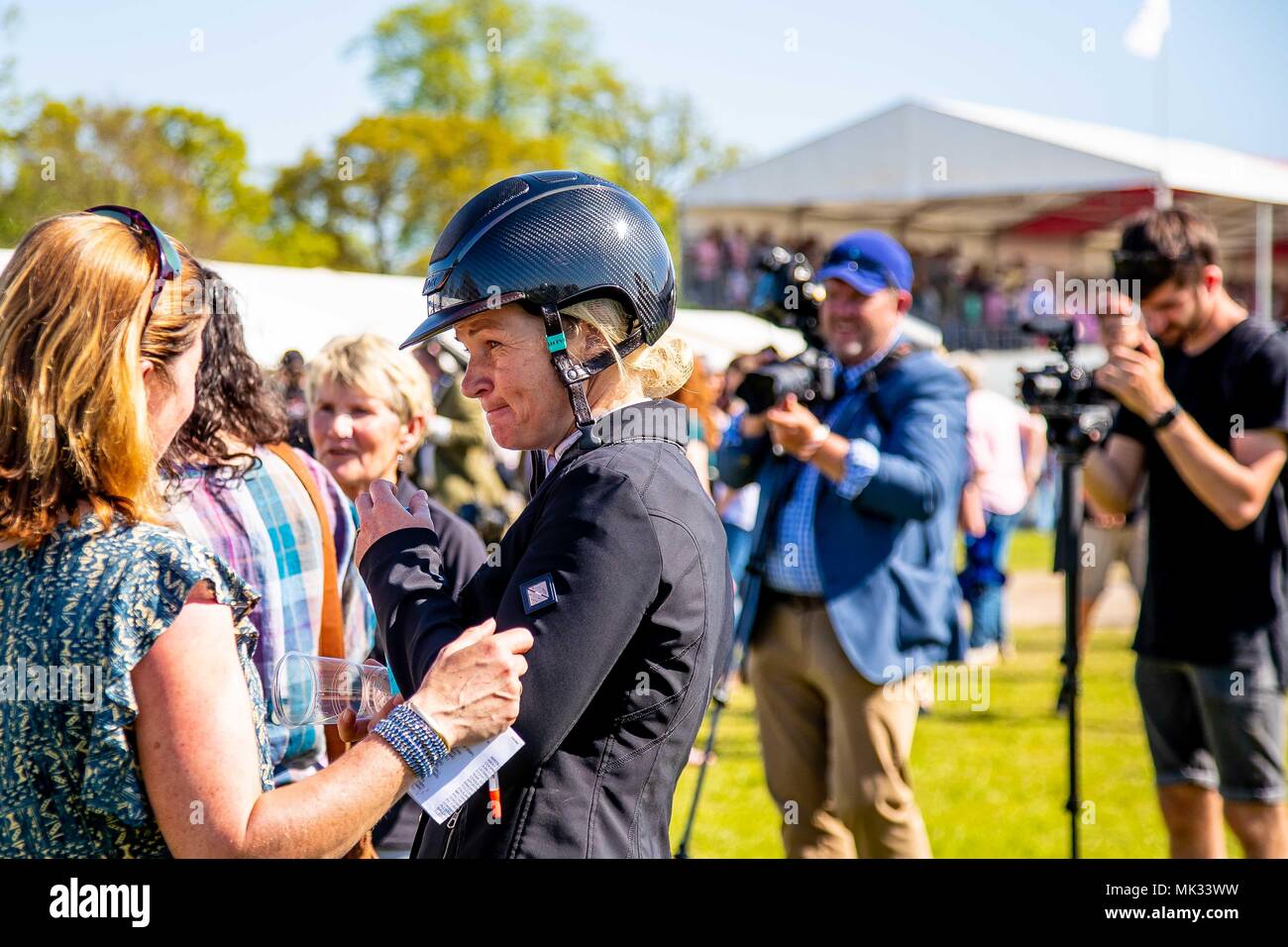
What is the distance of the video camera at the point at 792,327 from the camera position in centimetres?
417

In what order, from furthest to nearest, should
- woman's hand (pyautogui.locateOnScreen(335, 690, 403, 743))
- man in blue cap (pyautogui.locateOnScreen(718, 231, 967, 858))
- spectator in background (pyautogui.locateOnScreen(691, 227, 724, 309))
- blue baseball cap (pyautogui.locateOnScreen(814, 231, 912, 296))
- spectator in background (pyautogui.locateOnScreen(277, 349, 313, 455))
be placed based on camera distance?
spectator in background (pyautogui.locateOnScreen(691, 227, 724, 309))
blue baseball cap (pyautogui.locateOnScreen(814, 231, 912, 296))
man in blue cap (pyautogui.locateOnScreen(718, 231, 967, 858))
spectator in background (pyautogui.locateOnScreen(277, 349, 313, 455))
woman's hand (pyautogui.locateOnScreen(335, 690, 403, 743))

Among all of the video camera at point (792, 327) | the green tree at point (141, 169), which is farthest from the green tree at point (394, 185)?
the video camera at point (792, 327)

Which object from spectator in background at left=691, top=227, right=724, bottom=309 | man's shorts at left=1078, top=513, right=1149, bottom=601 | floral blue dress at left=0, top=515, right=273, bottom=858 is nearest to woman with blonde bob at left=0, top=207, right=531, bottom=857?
floral blue dress at left=0, top=515, right=273, bottom=858

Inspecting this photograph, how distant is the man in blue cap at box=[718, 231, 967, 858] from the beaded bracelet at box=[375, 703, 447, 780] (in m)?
2.39

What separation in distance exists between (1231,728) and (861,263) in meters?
1.97

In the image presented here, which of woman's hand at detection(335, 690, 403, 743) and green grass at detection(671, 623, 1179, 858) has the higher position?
woman's hand at detection(335, 690, 403, 743)

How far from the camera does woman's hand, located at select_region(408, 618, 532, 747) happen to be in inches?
69.1

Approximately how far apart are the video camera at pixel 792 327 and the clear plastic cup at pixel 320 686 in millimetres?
2174

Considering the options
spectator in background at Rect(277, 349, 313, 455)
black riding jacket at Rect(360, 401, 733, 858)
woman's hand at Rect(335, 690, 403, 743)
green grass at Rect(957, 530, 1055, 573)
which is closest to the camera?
black riding jacket at Rect(360, 401, 733, 858)

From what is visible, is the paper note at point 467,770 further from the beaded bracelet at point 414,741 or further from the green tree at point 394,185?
the green tree at point 394,185

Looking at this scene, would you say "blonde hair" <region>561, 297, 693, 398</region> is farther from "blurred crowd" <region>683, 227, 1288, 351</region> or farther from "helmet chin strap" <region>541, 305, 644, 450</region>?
"blurred crowd" <region>683, 227, 1288, 351</region>

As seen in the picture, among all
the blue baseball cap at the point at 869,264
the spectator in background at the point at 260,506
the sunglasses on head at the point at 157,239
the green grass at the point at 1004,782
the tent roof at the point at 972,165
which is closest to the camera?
the sunglasses on head at the point at 157,239

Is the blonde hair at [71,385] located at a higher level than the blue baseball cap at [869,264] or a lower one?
lower
